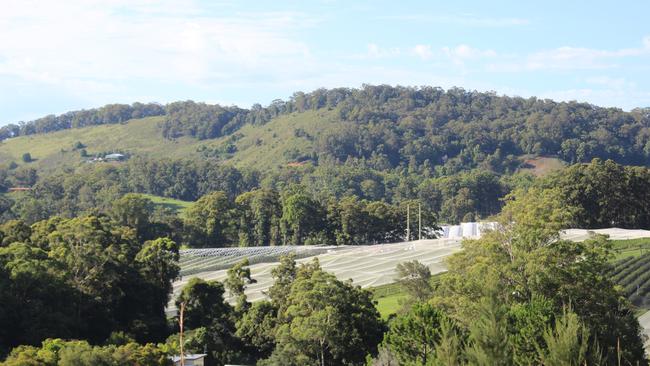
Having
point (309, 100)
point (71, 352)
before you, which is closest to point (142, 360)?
point (71, 352)

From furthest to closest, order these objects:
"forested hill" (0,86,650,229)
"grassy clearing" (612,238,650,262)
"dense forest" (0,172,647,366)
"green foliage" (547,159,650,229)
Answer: "forested hill" (0,86,650,229) → "green foliage" (547,159,650,229) → "grassy clearing" (612,238,650,262) → "dense forest" (0,172,647,366)

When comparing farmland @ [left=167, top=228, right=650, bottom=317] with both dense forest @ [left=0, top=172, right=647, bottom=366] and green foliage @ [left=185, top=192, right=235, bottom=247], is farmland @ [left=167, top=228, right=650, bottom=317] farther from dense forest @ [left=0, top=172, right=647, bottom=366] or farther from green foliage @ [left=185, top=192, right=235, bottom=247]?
green foliage @ [left=185, top=192, right=235, bottom=247]

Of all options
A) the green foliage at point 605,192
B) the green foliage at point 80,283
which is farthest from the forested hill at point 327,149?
the green foliage at point 80,283

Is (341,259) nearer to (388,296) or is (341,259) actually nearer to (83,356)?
(388,296)

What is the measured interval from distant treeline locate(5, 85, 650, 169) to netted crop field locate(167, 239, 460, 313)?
7083cm

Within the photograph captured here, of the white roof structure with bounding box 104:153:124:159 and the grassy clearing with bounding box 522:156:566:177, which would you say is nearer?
the grassy clearing with bounding box 522:156:566:177

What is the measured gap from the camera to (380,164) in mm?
135625

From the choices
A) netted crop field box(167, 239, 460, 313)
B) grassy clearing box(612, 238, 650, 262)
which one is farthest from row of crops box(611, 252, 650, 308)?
netted crop field box(167, 239, 460, 313)

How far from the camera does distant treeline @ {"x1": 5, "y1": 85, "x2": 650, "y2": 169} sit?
137750 mm

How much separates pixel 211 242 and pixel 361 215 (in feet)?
38.6

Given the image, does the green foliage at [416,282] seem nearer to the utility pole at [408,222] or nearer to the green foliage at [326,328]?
the green foliage at [326,328]

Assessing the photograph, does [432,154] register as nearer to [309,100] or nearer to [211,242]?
[309,100]

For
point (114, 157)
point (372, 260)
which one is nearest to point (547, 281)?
point (372, 260)

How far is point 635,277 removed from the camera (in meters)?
47.7
